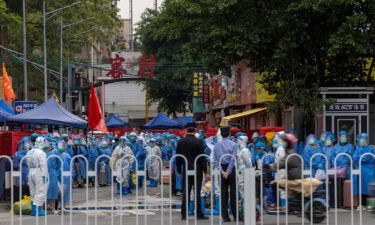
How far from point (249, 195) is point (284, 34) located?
12300 millimetres

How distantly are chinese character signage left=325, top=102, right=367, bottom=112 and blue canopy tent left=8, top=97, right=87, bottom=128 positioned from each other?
912 cm

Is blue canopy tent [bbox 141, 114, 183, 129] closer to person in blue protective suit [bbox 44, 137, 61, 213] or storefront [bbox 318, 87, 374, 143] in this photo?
storefront [bbox 318, 87, 374, 143]

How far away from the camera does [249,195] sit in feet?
38.3

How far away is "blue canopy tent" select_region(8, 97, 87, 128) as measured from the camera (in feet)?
85.6

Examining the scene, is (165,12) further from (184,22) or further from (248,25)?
(248,25)

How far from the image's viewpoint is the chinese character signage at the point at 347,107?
22.6 m

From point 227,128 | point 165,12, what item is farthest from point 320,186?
point 165,12

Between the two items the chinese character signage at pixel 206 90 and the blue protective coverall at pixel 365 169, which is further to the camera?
the chinese character signage at pixel 206 90

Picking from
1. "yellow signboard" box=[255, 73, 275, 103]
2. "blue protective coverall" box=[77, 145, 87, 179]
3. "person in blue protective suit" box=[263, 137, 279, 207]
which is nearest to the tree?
"yellow signboard" box=[255, 73, 275, 103]

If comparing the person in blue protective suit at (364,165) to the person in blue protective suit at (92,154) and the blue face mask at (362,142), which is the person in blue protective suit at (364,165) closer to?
the blue face mask at (362,142)

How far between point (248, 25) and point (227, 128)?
8.48 m

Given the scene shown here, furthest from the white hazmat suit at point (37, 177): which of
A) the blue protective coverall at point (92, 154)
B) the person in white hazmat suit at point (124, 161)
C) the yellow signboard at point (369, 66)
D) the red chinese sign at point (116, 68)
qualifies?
the red chinese sign at point (116, 68)

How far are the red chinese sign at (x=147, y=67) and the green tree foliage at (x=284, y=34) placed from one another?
32.0 m

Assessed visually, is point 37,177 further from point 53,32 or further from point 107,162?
point 53,32
